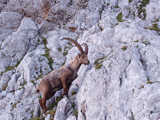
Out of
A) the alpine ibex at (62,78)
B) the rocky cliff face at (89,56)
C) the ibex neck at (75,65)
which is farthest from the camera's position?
the ibex neck at (75,65)

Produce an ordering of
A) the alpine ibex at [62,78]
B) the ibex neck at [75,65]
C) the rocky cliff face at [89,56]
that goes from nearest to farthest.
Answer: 1. the rocky cliff face at [89,56]
2. the alpine ibex at [62,78]
3. the ibex neck at [75,65]

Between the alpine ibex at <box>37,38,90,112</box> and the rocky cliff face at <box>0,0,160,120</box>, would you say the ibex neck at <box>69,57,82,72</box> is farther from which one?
the rocky cliff face at <box>0,0,160,120</box>

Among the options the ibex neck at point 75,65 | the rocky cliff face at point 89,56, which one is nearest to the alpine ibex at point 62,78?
the ibex neck at point 75,65

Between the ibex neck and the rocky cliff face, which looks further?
the ibex neck

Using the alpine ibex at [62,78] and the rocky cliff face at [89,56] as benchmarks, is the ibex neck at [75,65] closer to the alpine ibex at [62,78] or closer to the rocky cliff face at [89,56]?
the alpine ibex at [62,78]

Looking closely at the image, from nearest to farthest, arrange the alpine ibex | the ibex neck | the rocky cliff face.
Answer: the rocky cliff face, the alpine ibex, the ibex neck

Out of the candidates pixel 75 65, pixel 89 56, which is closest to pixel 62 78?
pixel 75 65

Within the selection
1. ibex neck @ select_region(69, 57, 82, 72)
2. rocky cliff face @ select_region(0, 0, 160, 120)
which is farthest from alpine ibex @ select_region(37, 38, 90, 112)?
rocky cliff face @ select_region(0, 0, 160, 120)

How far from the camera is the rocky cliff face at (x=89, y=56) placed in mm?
10419

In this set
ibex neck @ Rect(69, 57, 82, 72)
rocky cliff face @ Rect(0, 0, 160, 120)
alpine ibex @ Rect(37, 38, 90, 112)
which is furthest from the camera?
ibex neck @ Rect(69, 57, 82, 72)

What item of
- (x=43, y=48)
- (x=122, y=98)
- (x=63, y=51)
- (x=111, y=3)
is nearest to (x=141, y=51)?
(x=122, y=98)

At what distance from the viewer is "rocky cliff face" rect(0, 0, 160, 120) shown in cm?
1042

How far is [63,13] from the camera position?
113 ft

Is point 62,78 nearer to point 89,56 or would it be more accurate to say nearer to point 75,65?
point 75,65
